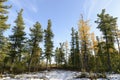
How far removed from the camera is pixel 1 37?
96.1 ft

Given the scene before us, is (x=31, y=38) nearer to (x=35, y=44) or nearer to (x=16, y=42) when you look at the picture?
(x=35, y=44)

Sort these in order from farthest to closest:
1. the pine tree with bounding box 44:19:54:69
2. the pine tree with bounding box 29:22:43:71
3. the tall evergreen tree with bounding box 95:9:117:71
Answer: the pine tree with bounding box 44:19:54:69, the pine tree with bounding box 29:22:43:71, the tall evergreen tree with bounding box 95:9:117:71

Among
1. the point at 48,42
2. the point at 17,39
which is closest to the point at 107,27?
the point at 48,42

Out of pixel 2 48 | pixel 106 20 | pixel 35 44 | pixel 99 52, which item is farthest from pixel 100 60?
pixel 2 48

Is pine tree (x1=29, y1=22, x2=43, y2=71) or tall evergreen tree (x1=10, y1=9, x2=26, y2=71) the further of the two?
pine tree (x1=29, y1=22, x2=43, y2=71)

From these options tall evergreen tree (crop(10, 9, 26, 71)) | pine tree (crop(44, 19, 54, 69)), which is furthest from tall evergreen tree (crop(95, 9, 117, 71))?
tall evergreen tree (crop(10, 9, 26, 71))

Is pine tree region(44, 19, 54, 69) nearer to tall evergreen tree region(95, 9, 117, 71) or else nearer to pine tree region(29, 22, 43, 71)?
pine tree region(29, 22, 43, 71)

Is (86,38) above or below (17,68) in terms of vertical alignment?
above

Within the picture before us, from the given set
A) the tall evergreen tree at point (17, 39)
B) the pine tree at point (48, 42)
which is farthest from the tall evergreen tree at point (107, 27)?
the tall evergreen tree at point (17, 39)

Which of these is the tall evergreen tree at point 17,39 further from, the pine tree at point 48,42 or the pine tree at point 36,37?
the pine tree at point 48,42

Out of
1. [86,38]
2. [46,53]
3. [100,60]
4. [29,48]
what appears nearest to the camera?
[86,38]

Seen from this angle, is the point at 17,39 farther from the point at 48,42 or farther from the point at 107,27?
the point at 107,27

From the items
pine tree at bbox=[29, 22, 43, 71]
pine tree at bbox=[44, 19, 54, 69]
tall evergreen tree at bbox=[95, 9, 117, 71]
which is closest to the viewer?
tall evergreen tree at bbox=[95, 9, 117, 71]

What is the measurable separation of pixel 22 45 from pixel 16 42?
5.45 feet
